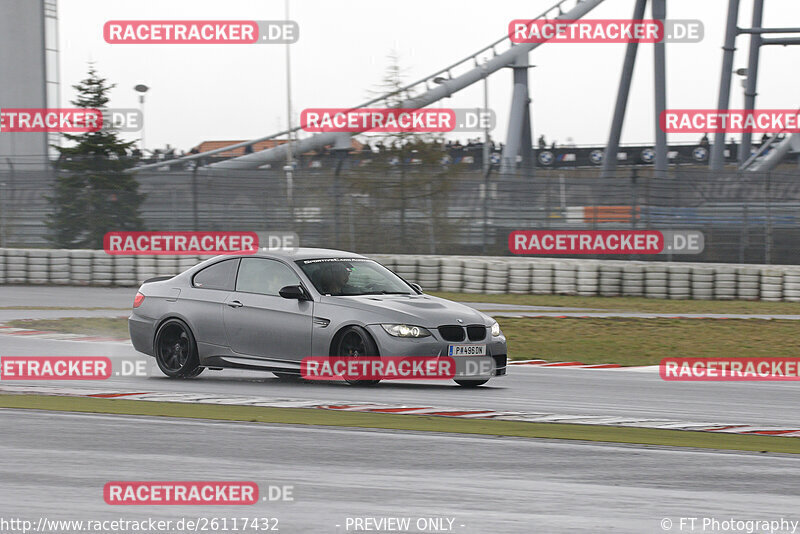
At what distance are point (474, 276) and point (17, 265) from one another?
1012 cm

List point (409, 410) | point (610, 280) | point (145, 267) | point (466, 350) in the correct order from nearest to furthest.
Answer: point (409, 410), point (466, 350), point (610, 280), point (145, 267)

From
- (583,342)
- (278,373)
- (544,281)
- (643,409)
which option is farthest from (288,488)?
(544,281)

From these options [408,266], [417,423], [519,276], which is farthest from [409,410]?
[519,276]

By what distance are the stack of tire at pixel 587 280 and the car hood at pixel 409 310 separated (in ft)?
45.3

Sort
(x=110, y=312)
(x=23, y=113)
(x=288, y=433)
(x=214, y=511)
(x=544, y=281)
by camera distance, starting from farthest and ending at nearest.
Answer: (x=23, y=113) < (x=544, y=281) < (x=110, y=312) < (x=288, y=433) < (x=214, y=511)

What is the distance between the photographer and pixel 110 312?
816 inches

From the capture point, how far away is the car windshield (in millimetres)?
11359

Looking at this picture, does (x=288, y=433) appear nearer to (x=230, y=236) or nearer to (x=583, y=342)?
(x=583, y=342)

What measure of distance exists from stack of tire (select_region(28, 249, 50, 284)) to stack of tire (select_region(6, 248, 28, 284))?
4.2 inches

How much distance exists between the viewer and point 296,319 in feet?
36.6

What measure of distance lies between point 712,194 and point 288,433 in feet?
69.2

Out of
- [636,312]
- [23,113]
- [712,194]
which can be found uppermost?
[23,113]

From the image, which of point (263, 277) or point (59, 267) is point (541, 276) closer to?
point (59, 267)

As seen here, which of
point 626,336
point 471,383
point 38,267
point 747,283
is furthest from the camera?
point 38,267
